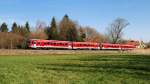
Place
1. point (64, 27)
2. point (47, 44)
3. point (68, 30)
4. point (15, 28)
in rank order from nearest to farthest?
point (47, 44), point (68, 30), point (64, 27), point (15, 28)

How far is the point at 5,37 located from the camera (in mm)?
102188

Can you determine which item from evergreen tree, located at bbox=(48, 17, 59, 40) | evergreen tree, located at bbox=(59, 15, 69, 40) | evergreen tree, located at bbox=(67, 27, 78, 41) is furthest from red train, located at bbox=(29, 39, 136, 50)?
evergreen tree, located at bbox=(48, 17, 59, 40)

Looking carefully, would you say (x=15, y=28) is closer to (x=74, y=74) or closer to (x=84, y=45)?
(x=84, y=45)

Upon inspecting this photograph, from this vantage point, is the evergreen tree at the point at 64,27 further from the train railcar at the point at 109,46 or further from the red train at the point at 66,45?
the red train at the point at 66,45

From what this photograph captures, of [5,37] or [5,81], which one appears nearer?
[5,81]

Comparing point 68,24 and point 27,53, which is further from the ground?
point 68,24

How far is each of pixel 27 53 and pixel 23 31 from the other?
6381 centimetres

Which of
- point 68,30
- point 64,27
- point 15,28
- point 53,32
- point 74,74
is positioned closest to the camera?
point 74,74

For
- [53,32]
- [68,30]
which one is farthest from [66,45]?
[68,30]

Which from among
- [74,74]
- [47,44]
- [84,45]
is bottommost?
[74,74]

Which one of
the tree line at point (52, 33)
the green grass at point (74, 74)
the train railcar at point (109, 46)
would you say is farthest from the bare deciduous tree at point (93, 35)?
the green grass at point (74, 74)

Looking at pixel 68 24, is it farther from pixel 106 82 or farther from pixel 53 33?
pixel 106 82

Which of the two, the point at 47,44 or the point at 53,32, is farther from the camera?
the point at 53,32

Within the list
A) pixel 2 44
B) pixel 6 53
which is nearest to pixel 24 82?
pixel 6 53
